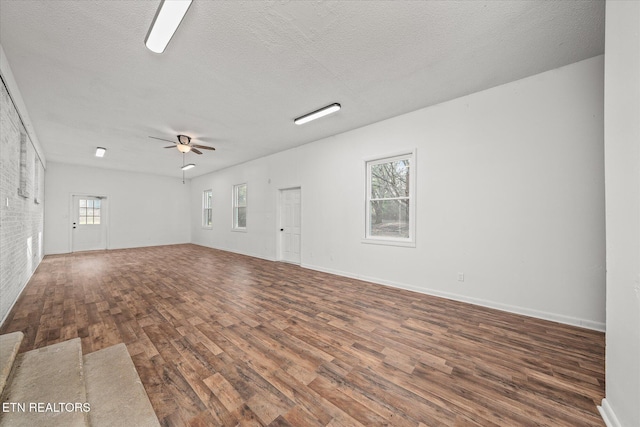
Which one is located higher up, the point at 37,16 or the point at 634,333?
the point at 37,16

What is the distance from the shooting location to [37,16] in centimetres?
193

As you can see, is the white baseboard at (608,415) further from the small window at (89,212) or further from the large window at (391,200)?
the small window at (89,212)

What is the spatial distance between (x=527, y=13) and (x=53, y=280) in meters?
7.79

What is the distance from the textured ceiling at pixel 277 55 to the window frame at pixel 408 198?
707mm

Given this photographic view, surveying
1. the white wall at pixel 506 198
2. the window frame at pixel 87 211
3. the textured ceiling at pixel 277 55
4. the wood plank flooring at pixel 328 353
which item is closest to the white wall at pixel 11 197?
the textured ceiling at pixel 277 55

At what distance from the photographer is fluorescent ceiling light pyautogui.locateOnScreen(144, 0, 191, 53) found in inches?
67.8

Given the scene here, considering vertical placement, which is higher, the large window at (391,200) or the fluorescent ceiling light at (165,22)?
the fluorescent ceiling light at (165,22)

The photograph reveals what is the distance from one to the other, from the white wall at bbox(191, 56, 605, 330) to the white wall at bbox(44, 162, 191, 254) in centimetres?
830

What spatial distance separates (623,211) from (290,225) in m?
5.41

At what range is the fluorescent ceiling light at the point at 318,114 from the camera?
361cm

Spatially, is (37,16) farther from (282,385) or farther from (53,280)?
(53,280)

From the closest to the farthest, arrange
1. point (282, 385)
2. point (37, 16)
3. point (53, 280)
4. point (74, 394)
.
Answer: point (74, 394) → point (282, 385) → point (37, 16) → point (53, 280)

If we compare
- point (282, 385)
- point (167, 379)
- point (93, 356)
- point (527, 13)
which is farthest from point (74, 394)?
point (527, 13)

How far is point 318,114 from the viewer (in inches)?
150
